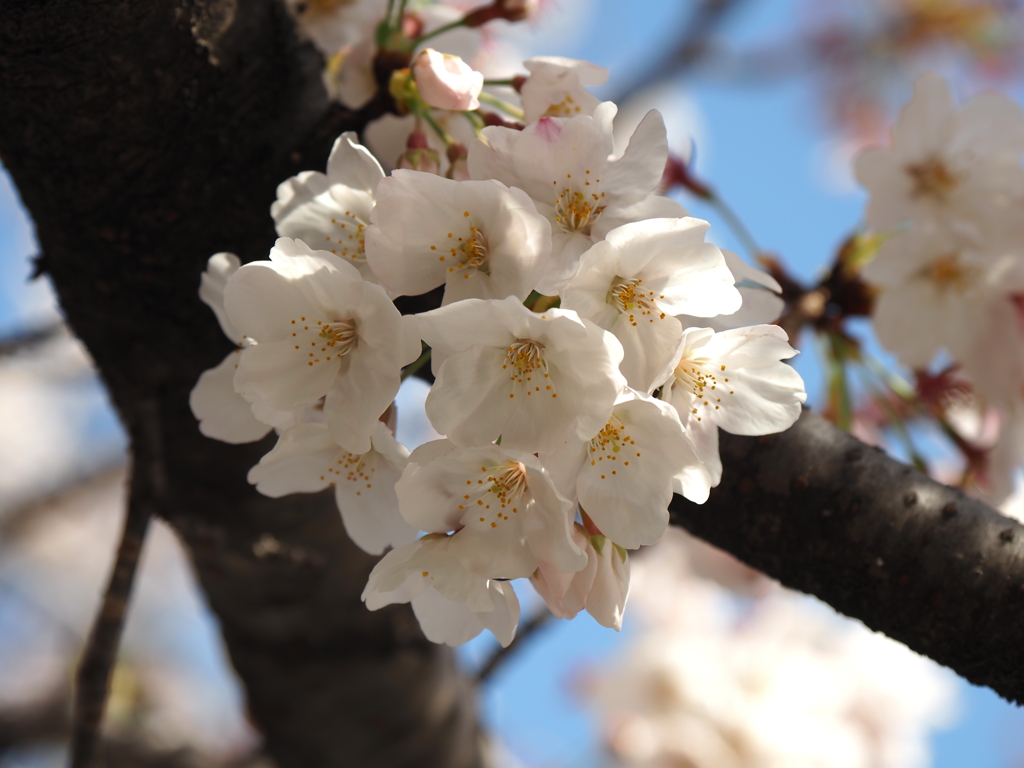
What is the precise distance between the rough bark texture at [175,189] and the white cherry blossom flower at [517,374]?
1.44 ft

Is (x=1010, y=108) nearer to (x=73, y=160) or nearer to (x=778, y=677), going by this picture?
(x=73, y=160)

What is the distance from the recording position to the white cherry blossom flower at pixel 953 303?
1.15m

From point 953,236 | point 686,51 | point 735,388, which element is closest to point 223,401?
point 735,388

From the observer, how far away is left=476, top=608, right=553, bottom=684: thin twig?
1738 mm

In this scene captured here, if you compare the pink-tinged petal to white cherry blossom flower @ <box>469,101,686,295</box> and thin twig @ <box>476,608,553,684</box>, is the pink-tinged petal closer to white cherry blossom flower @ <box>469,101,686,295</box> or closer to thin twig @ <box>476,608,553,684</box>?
white cherry blossom flower @ <box>469,101,686,295</box>

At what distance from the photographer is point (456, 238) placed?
69cm

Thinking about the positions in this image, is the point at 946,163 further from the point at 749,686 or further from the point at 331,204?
the point at 749,686

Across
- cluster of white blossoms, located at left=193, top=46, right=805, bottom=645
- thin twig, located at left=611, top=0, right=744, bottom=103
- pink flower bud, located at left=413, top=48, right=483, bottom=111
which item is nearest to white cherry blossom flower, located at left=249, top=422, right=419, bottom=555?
cluster of white blossoms, located at left=193, top=46, right=805, bottom=645

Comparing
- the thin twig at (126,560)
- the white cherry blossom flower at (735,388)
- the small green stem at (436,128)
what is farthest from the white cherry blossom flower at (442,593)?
the thin twig at (126,560)

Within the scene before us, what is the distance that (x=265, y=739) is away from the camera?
1566 millimetres

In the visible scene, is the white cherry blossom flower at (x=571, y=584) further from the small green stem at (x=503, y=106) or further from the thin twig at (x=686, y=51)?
the thin twig at (x=686, y=51)

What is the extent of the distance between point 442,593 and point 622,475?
19 cm

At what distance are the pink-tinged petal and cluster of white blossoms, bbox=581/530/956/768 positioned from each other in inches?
49.5

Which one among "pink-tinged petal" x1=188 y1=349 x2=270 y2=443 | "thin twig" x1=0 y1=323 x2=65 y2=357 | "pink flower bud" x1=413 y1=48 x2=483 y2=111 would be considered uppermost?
"pink flower bud" x1=413 y1=48 x2=483 y2=111
